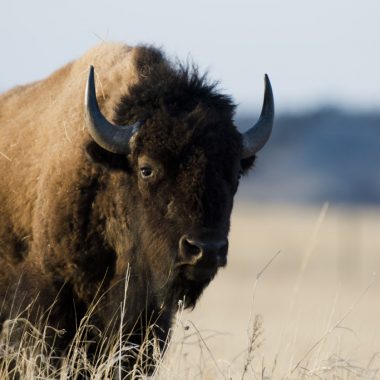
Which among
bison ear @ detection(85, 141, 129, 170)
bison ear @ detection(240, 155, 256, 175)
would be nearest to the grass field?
bison ear @ detection(240, 155, 256, 175)

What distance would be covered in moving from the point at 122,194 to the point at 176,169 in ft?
1.89

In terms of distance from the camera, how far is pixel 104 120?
8188 mm

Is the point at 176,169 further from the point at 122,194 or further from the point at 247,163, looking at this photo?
the point at 247,163

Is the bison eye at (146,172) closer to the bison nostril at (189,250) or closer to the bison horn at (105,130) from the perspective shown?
the bison horn at (105,130)

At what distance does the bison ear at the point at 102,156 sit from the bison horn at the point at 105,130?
3.3 inches

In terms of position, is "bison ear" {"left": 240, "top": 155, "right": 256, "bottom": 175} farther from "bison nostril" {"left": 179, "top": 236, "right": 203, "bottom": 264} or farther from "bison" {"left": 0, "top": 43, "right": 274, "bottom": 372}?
"bison nostril" {"left": 179, "top": 236, "right": 203, "bottom": 264}

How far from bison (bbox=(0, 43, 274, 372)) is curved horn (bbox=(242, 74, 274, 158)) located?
0.04 feet

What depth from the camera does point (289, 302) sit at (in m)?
28.4

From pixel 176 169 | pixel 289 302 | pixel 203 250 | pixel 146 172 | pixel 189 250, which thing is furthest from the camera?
pixel 289 302

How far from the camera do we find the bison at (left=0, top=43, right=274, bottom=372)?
7.90m

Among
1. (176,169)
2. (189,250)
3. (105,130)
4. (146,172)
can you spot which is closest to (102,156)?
(105,130)

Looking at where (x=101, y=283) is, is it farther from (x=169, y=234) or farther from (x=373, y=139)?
(x=373, y=139)

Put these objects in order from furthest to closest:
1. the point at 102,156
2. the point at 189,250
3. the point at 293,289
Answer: the point at 293,289 → the point at 102,156 → the point at 189,250

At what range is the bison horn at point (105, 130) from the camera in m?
8.15
